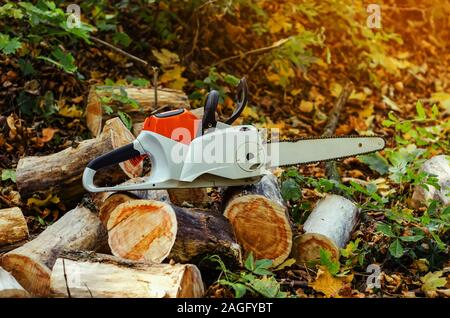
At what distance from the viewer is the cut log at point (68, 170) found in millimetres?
3350

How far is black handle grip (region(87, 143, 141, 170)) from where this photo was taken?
2939 millimetres

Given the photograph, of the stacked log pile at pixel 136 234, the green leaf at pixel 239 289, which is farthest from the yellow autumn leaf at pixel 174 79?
the green leaf at pixel 239 289

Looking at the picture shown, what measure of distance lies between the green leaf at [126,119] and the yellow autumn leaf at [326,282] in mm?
1525

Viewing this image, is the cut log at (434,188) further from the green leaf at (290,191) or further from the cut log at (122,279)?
the cut log at (122,279)

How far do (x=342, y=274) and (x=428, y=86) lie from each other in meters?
4.00

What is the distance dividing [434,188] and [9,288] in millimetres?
2415

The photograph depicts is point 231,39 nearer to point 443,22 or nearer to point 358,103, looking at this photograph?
point 358,103

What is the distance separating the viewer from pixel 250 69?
5.55 meters

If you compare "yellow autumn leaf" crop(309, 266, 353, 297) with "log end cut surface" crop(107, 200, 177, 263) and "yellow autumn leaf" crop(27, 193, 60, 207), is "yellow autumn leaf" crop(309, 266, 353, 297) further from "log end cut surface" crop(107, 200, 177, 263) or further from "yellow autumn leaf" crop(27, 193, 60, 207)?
"yellow autumn leaf" crop(27, 193, 60, 207)

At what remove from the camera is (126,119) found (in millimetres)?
3885

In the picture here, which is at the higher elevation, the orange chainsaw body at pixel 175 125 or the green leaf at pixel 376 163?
the orange chainsaw body at pixel 175 125

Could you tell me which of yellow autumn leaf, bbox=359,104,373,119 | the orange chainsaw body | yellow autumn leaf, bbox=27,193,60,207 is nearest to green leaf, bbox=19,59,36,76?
yellow autumn leaf, bbox=27,193,60,207

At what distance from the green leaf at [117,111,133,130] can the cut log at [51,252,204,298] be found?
132cm

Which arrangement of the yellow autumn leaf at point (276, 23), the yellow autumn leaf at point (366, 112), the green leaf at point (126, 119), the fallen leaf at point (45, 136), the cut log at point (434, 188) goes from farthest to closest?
1. the yellow autumn leaf at point (366, 112)
2. the yellow autumn leaf at point (276, 23)
3. the fallen leaf at point (45, 136)
4. the green leaf at point (126, 119)
5. the cut log at point (434, 188)
